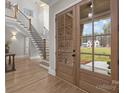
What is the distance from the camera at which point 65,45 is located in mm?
4176

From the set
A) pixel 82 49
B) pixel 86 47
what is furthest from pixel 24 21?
Answer: pixel 86 47

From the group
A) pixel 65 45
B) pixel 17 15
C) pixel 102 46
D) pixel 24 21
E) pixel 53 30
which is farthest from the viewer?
pixel 24 21

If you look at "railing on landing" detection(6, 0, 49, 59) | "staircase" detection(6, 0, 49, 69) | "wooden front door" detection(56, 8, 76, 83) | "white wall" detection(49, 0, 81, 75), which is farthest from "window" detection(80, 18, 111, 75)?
"railing on landing" detection(6, 0, 49, 59)

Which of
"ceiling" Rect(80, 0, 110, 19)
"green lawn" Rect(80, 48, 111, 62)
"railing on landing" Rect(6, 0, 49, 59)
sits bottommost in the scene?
"green lawn" Rect(80, 48, 111, 62)

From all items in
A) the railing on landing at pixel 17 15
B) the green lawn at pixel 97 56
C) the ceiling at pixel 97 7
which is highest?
the railing on landing at pixel 17 15

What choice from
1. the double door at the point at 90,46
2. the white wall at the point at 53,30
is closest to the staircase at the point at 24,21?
the white wall at the point at 53,30

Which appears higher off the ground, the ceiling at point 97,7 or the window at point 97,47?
the ceiling at point 97,7

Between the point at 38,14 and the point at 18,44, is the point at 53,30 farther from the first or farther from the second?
the point at 38,14

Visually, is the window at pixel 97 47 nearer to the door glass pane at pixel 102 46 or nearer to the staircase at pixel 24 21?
the door glass pane at pixel 102 46

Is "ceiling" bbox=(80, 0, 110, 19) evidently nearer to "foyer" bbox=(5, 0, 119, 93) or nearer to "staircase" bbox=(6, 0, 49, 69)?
"foyer" bbox=(5, 0, 119, 93)

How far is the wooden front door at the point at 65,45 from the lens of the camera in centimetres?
373

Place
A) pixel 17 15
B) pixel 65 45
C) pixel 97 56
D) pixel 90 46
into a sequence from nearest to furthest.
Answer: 1. pixel 97 56
2. pixel 90 46
3. pixel 65 45
4. pixel 17 15

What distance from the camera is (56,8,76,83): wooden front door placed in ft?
12.2

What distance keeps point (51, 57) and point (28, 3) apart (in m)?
7.83
